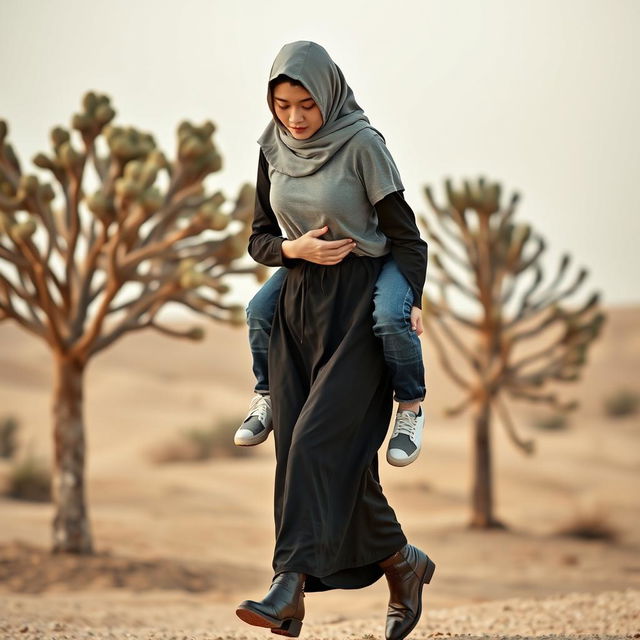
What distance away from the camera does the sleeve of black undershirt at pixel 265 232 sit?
4582 millimetres

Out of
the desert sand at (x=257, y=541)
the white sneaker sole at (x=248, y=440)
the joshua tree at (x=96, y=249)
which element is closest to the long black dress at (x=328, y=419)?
the white sneaker sole at (x=248, y=440)

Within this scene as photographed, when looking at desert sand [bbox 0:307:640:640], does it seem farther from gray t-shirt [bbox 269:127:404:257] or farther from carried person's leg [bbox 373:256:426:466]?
gray t-shirt [bbox 269:127:404:257]

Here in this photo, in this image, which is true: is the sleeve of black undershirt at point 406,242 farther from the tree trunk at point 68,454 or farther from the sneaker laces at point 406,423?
the tree trunk at point 68,454

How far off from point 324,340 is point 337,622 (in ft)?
11.0

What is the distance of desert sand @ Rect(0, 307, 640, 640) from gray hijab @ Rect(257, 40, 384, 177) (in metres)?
2.84

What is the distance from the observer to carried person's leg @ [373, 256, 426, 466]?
4.36 metres

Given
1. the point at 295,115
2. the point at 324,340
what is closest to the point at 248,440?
the point at 324,340

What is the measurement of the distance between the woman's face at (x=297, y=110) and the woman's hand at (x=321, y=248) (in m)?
0.42

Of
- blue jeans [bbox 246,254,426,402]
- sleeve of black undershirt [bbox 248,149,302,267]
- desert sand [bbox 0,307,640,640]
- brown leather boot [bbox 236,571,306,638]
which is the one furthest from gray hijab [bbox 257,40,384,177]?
desert sand [bbox 0,307,640,640]

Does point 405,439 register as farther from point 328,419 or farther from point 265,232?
point 265,232

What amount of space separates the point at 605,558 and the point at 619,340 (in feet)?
140

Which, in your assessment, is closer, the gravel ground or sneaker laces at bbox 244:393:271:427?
sneaker laces at bbox 244:393:271:427

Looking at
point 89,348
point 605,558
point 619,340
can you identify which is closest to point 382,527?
point 89,348

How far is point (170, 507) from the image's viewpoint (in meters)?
16.9
